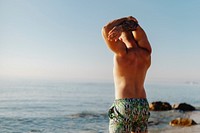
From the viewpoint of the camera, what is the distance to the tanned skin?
15.0 ft

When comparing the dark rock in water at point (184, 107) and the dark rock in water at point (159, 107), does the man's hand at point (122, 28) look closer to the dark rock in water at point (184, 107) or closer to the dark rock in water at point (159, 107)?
the dark rock in water at point (159, 107)

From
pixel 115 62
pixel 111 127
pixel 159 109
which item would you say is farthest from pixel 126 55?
pixel 159 109

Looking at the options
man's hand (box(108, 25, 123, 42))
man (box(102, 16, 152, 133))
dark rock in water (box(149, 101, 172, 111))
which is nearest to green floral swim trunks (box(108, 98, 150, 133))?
man (box(102, 16, 152, 133))

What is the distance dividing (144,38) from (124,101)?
0.99 meters

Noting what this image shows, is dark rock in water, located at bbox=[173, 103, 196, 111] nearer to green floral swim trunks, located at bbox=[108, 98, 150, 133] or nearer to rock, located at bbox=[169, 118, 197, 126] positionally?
rock, located at bbox=[169, 118, 197, 126]

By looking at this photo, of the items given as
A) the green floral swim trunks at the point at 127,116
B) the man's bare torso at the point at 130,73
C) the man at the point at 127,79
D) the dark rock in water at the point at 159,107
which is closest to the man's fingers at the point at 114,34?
the man at the point at 127,79

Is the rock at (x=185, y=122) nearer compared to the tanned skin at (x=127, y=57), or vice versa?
the tanned skin at (x=127, y=57)

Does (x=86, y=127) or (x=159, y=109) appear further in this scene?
(x=159, y=109)

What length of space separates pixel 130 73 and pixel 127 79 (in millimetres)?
94

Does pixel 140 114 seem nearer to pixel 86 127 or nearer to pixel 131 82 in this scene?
pixel 131 82

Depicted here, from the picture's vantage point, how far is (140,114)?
467cm

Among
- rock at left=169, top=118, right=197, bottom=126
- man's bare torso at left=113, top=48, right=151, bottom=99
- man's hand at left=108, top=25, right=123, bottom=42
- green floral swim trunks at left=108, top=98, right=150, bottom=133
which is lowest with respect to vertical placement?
rock at left=169, top=118, right=197, bottom=126

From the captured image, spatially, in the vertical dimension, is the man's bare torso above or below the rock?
above

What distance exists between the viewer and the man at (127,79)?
459cm
